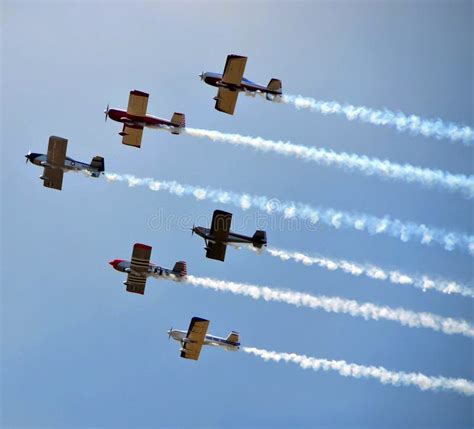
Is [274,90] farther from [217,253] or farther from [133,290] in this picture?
[133,290]

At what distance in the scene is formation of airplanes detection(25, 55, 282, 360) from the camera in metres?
48.7

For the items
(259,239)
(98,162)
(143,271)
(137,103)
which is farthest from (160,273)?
(137,103)

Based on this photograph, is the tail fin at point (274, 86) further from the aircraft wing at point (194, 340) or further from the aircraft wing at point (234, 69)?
the aircraft wing at point (194, 340)

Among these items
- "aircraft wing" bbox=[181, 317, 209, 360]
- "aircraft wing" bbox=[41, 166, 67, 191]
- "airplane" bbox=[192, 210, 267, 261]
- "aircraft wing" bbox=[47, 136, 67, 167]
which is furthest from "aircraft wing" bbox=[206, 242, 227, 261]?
"aircraft wing" bbox=[47, 136, 67, 167]

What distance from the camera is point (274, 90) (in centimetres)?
5062

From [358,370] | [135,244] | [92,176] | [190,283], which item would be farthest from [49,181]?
[358,370]

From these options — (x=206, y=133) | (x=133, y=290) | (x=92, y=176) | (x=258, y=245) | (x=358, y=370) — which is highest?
(x=206, y=133)

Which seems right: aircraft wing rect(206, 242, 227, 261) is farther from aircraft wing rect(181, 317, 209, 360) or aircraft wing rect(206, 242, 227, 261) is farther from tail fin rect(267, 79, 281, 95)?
tail fin rect(267, 79, 281, 95)

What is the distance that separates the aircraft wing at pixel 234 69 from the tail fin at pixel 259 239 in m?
9.68

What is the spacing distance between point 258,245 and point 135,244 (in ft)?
25.2

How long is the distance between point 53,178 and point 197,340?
14.4 metres

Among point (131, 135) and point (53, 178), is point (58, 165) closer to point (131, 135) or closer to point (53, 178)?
point (53, 178)

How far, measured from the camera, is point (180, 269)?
165 ft

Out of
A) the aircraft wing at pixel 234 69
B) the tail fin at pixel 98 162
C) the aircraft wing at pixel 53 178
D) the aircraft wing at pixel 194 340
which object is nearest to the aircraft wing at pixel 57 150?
the aircraft wing at pixel 53 178
